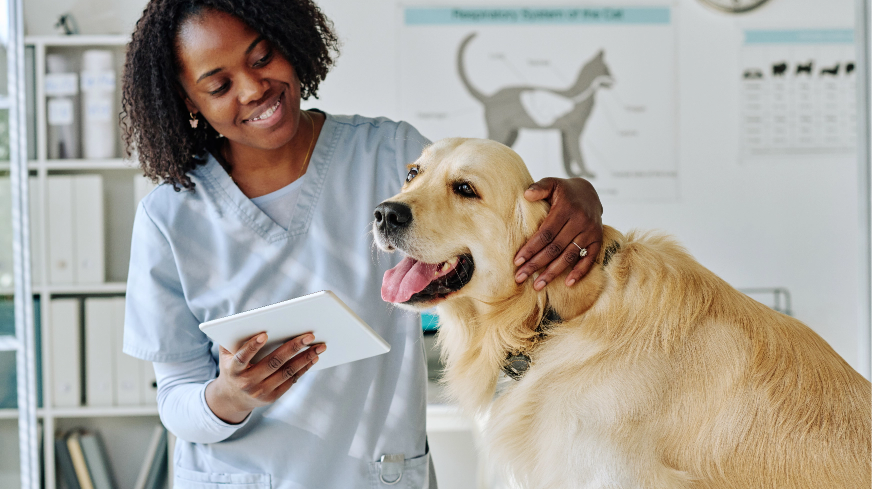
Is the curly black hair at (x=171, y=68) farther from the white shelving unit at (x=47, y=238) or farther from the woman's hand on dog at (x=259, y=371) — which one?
the white shelving unit at (x=47, y=238)

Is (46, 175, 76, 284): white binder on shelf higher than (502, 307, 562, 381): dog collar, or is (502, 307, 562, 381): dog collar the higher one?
(46, 175, 76, 284): white binder on shelf

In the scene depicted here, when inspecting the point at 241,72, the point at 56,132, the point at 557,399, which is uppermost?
the point at 56,132

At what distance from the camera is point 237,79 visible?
1161 millimetres

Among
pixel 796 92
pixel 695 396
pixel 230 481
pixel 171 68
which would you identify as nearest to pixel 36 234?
pixel 171 68

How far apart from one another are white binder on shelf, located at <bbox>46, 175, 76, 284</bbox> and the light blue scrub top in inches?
76.9

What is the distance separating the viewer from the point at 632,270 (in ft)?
3.39

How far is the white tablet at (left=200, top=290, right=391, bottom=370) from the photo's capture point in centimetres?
87

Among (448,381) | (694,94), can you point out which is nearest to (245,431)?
(448,381)

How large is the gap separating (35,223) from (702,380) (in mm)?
2986

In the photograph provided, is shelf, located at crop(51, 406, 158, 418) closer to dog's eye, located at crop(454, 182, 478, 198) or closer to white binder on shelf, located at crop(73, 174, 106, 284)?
white binder on shelf, located at crop(73, 174, 106, 284)

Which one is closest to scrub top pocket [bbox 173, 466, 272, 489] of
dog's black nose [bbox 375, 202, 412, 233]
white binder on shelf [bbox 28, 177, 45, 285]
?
dog's black nose [bbox 375, 202, 412, 233]

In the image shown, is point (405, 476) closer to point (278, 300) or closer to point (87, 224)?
point (278, 300)

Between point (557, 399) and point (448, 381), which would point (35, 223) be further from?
point (557, 399)

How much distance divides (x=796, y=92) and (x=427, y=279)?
323cm
